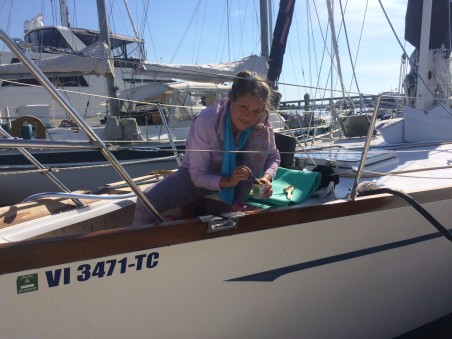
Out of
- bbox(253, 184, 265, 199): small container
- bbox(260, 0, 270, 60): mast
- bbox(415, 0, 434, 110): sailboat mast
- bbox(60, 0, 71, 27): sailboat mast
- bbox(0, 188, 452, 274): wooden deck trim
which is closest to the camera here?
bbox(0, 188, 452, 274): wooden deck trim

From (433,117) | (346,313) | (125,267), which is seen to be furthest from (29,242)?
(433,117)

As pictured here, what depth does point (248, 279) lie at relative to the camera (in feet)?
7.16

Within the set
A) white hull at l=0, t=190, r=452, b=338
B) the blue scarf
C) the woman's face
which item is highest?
the woman's face

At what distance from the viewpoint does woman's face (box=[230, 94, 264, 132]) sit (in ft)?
6.61

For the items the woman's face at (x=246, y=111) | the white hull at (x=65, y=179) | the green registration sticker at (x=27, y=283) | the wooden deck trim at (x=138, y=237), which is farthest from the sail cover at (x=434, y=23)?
the green registration sticker at (x=27, y=283)

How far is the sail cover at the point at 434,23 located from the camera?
15.8 ft

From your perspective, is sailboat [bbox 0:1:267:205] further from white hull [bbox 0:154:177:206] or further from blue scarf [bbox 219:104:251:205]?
blue scarf [bbox 219:104:251:205]

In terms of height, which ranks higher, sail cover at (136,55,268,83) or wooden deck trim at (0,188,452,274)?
sail cover at (136,55,268,83)

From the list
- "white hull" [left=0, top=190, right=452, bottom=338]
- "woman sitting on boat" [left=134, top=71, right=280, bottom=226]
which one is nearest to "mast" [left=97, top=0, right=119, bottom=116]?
"woman sitting on boat" [left=134, top=71, right=280, bottom=226]

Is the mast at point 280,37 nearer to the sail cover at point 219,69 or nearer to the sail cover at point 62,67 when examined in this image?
the sail cover at point 219,69

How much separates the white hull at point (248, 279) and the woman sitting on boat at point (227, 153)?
23 cm

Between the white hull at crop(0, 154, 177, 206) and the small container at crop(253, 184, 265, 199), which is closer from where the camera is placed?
the small container at crop(253, 184, 265, 199)

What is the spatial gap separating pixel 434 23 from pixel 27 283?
515cm

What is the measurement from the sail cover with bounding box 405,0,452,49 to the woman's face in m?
3.91
